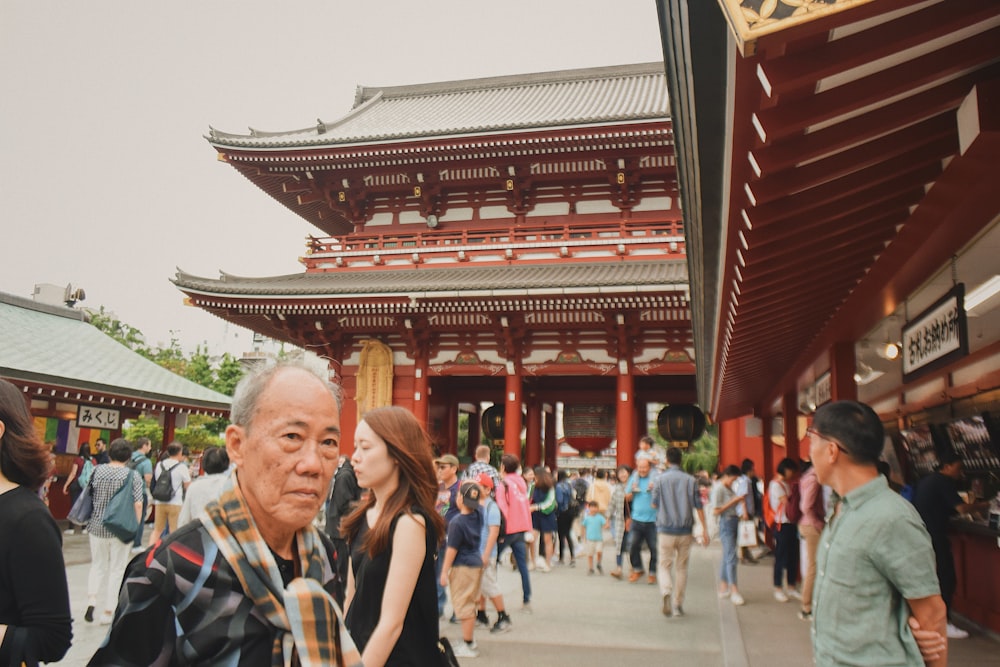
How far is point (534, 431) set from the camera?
63.3 ft

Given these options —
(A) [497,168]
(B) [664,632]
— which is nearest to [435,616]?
(B) [664,632]

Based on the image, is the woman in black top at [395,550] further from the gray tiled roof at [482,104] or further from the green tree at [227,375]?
the green tree at [227,375]

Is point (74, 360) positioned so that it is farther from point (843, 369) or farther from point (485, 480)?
point (843, 369)

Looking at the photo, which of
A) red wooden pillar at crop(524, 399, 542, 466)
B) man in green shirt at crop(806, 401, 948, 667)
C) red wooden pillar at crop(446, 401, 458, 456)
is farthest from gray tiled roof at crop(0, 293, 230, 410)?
man in green shirt at crop(806, 401, 948, 667)

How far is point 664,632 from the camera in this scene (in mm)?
6805

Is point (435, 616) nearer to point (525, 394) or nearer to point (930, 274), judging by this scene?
point (930, 274)

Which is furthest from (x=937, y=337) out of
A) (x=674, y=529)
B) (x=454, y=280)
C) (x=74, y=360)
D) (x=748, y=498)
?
(x=74, y=360)

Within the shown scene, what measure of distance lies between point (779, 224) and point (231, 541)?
3.15 metres

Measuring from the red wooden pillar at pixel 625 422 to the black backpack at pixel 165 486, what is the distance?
8.77 meters

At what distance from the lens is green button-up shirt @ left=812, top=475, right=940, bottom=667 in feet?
7.57

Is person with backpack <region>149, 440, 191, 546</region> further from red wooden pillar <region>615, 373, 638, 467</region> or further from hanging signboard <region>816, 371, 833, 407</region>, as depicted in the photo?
red wooden pillar <region>615, 373, 638, 467</region>

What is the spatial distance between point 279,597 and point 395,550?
1197 mm

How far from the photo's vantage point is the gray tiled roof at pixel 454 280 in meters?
13.1

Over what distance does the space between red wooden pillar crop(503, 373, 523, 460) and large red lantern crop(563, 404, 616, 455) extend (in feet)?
9.52
